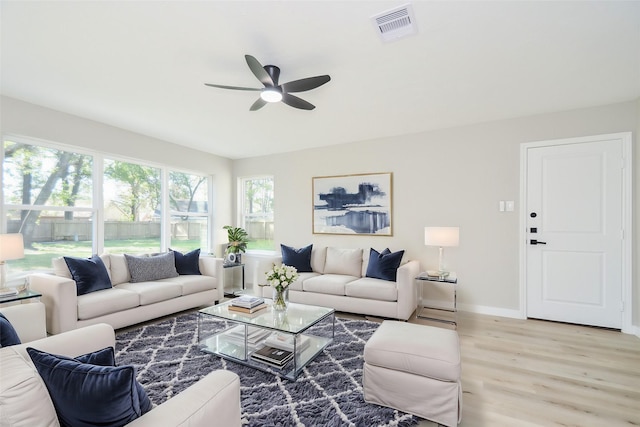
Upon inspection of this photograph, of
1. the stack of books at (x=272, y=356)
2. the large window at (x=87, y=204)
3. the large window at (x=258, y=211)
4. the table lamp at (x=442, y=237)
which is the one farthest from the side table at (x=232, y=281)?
the table lamp at (x=442, y=237)

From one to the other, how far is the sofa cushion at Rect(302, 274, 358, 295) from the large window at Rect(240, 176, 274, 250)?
1.74 meters

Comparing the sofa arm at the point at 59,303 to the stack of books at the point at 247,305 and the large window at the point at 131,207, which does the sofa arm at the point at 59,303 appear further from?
the stack of books at the point at 247,305

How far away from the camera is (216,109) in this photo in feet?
11.0

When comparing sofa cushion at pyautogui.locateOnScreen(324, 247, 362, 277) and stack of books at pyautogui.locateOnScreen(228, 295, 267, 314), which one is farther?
sofa cushion at pyautogui.locateOnScreen(324, 247, 362, 277)

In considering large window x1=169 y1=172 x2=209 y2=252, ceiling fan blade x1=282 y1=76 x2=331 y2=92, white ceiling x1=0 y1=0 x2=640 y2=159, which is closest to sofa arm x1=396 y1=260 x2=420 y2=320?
white ceiling x1=0 y1=0 x2=640 y2=159

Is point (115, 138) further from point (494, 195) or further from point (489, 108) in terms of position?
point (494, 195)

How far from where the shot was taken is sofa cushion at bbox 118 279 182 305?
10.7 feet

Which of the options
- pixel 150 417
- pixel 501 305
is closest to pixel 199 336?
pixel 150 417

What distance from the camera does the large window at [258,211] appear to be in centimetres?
555

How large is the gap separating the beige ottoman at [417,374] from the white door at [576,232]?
2.39 metres

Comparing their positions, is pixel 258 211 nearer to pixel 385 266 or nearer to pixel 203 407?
pixel 385 266

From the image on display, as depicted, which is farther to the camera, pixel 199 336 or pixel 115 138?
pixel 115 138

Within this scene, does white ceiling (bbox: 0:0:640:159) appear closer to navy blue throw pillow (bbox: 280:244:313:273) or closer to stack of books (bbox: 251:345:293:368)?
navy blue throw pillow (bbox: 280:244:313:273)

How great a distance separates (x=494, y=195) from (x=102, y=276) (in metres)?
4.71
